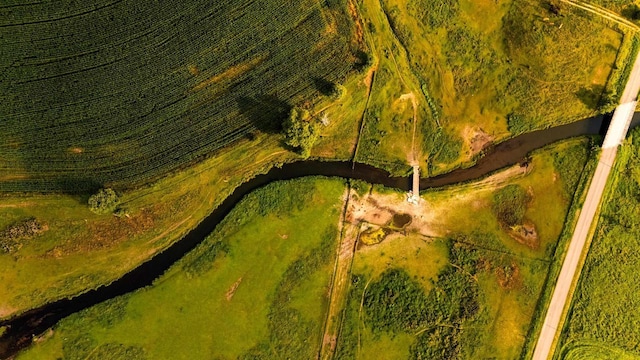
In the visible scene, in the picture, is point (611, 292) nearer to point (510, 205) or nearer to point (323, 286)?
point (510, 205)

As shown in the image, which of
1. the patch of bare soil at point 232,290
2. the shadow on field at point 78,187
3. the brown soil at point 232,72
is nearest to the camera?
the shadow on field at point 78,187

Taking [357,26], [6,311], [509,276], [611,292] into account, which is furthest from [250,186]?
[611,292]

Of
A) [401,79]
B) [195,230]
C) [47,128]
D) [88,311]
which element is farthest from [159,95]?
[401,79]

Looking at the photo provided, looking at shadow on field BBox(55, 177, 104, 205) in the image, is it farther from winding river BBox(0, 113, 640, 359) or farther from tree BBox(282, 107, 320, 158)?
tree BBox(282, 107, 320, 158)

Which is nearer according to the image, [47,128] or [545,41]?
[47,128]

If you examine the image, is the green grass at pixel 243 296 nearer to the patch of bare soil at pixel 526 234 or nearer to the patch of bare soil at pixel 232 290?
the patch of bare soil at pixel 232 290

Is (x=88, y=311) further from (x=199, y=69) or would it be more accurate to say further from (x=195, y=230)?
(x=199, y=69)

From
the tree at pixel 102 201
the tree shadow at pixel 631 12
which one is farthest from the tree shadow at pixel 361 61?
the tree shadow at pixel 631 12
